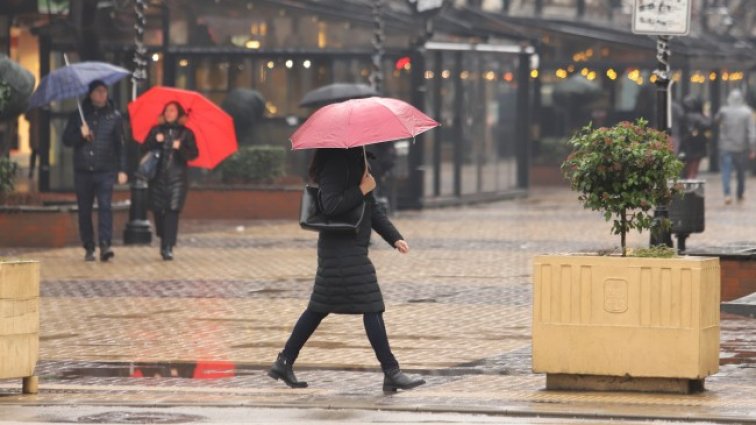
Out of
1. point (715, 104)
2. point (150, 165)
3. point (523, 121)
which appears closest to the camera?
point (150, 165)

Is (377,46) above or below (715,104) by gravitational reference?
above

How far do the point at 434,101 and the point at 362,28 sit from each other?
6.00 ft

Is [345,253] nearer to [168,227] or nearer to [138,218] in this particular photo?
[168,227]

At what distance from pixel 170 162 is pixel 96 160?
2.60 feet

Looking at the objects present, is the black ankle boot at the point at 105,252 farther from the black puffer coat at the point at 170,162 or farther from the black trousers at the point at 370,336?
the black trousers at the point at 370,336

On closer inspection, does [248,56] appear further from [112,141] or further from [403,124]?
[403,124]

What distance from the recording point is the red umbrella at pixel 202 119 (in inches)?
880

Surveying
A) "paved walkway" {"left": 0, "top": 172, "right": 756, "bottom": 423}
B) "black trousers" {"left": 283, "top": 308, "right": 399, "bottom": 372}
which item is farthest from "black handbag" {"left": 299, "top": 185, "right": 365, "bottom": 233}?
"paved walkway" {"left": 0, "top": 172, "right": 756, "bottom": 423}

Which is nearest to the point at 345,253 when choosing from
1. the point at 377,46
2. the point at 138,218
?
the point at 138,218

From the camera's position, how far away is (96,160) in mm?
21938

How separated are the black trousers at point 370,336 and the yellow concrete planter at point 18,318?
1557mm

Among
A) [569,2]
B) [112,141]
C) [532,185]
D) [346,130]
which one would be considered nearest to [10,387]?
[346,130]

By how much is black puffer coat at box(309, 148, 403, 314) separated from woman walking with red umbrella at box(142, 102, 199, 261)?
31.7ft

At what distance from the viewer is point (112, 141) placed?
72.1ft
